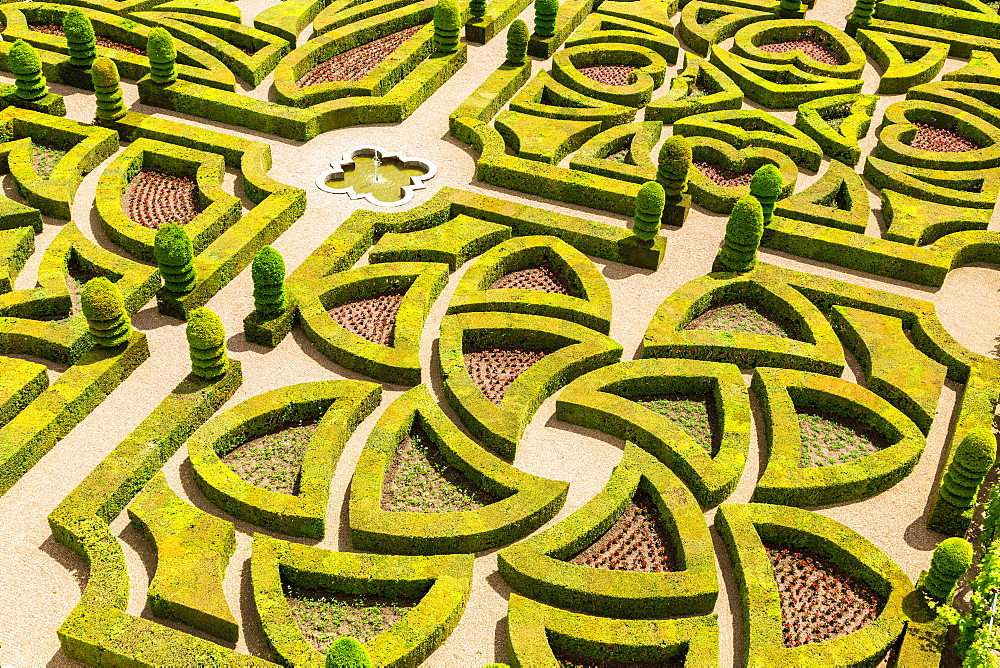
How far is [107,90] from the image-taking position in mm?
34594

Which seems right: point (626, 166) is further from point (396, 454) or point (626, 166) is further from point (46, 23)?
point (46, 23)

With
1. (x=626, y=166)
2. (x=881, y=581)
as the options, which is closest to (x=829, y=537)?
(x=881, y=581)

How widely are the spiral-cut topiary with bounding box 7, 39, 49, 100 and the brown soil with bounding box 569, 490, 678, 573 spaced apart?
27.1 meters

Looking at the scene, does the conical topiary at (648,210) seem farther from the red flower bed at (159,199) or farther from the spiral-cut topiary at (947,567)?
the red flower bed at (159,199)

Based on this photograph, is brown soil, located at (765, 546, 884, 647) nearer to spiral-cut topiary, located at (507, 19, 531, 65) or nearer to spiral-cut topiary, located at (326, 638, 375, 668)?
spiral-cut topiary, located at (326, 638, 375, 668)

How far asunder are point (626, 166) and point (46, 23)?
26981mm

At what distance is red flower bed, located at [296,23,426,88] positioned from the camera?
130ft

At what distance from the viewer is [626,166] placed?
1352 inches

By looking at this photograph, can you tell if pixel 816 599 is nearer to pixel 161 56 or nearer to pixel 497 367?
pixel 497 367

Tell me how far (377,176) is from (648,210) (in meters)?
10.4

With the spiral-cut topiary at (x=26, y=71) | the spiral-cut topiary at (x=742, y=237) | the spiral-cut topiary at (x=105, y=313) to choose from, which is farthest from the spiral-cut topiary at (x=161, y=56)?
the spiral-cut topiary at (x=742, y=237)

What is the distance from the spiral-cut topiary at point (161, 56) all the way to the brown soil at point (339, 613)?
2316cm

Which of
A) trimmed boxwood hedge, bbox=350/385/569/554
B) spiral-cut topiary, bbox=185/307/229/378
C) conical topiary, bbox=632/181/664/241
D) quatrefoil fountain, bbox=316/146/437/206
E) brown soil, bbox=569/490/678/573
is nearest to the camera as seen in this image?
trimmed boxwood hedge, bbox=350/385/569/554

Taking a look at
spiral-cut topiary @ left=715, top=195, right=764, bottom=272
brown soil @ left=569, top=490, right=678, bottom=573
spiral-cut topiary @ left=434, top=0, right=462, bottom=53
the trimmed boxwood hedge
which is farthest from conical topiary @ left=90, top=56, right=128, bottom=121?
brown soil @ left=569, top=490, right=678, bottom=573
